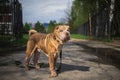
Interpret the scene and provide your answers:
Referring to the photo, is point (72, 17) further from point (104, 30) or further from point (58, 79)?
point (58, 79)

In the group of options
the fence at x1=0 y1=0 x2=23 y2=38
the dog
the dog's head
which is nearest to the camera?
the dog's head

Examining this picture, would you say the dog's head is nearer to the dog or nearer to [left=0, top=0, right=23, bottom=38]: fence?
the dog

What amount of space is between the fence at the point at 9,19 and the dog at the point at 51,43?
1033 centimetres

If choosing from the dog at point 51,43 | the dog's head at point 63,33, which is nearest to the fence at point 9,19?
the dog at point 51,43

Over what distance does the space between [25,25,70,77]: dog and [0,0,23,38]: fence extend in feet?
33.9

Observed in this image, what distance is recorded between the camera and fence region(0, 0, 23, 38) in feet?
61.5

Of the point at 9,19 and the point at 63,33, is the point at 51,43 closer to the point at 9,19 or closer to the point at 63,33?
the point at 63,33

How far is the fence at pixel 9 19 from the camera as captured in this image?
738 inches

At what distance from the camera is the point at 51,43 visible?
752cm

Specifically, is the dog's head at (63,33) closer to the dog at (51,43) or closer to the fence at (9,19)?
the dog at (51,43)

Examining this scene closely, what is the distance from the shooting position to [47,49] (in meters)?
7.66

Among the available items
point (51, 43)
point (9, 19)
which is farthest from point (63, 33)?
point (9, 19)

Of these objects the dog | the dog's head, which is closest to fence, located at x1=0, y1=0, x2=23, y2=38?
the dog

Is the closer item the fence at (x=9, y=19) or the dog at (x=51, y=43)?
the dog at (x=51, y=43)
